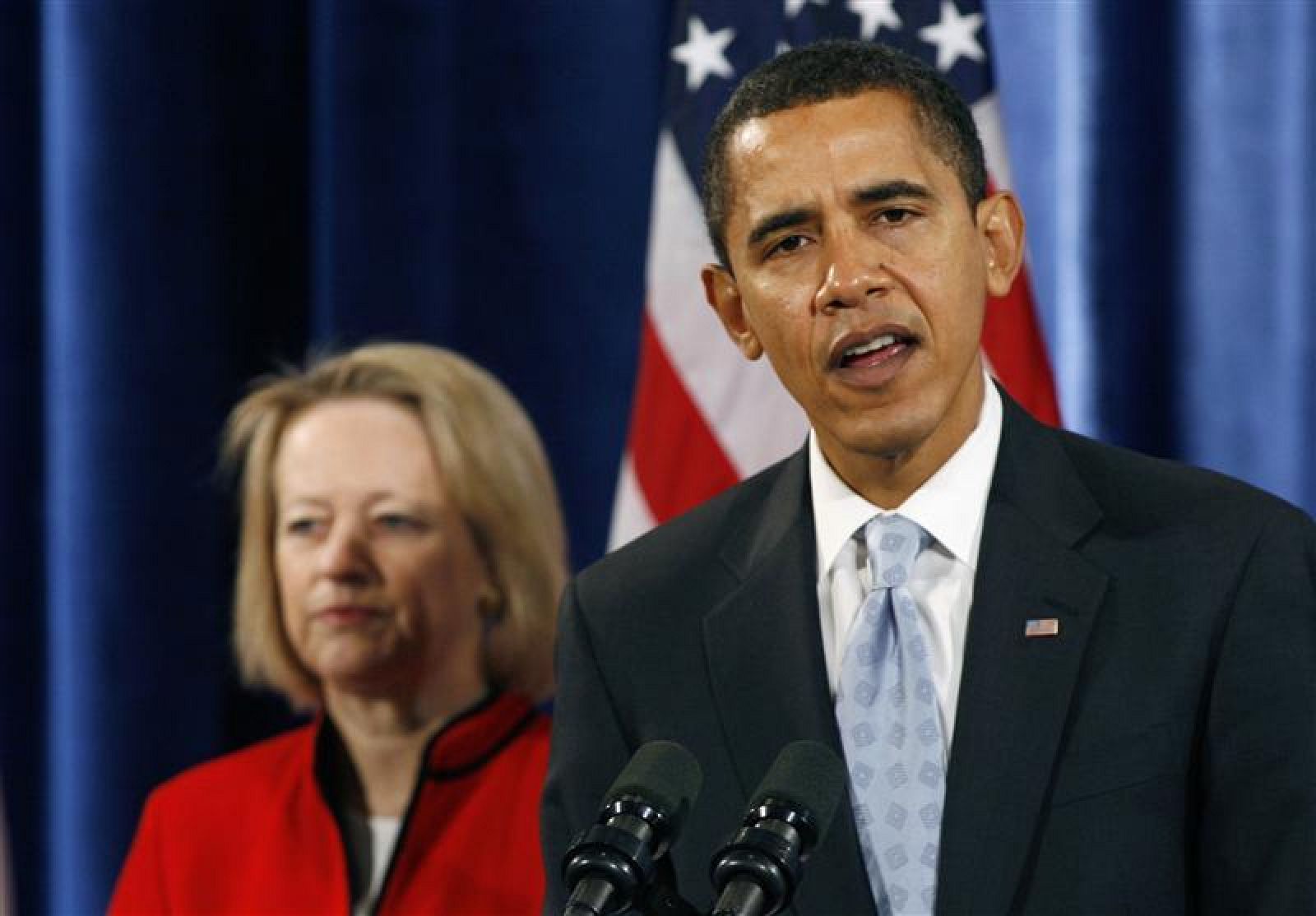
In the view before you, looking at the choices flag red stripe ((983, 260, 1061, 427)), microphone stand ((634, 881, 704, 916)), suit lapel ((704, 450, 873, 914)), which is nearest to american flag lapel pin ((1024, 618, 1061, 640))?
suit lapel ((704, 450, 873, 914))

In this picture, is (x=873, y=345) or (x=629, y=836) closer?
(x=629, y=836)

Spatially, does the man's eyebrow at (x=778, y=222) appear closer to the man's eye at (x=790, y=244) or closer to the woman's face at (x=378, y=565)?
the man's eye at (x=790, y=244)

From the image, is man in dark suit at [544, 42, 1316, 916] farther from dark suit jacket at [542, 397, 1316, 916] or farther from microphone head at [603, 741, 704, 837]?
microphone head at [603, 741, 704, 837]

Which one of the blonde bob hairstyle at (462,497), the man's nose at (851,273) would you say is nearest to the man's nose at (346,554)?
the blonde bob hairstyle at (462,497)

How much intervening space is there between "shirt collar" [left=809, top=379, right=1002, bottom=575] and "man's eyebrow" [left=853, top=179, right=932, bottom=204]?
0.17 meters

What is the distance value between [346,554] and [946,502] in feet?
3.15

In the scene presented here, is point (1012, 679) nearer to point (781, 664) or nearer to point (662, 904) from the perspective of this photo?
A: point (781, 664)

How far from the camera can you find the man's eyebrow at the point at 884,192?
1.36 metres

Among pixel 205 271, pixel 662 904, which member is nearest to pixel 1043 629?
pixel 662 904

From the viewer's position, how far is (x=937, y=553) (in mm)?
1400

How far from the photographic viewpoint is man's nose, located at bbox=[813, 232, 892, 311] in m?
1.34

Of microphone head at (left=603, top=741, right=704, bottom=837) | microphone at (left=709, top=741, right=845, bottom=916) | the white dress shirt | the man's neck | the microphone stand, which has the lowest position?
the microphone stand

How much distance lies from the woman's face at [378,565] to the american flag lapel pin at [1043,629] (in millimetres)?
1015

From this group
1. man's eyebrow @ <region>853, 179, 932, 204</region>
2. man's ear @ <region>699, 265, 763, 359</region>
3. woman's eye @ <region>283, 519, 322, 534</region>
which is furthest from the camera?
woman's eye @ <region>283, 519, 322, 534</region>
